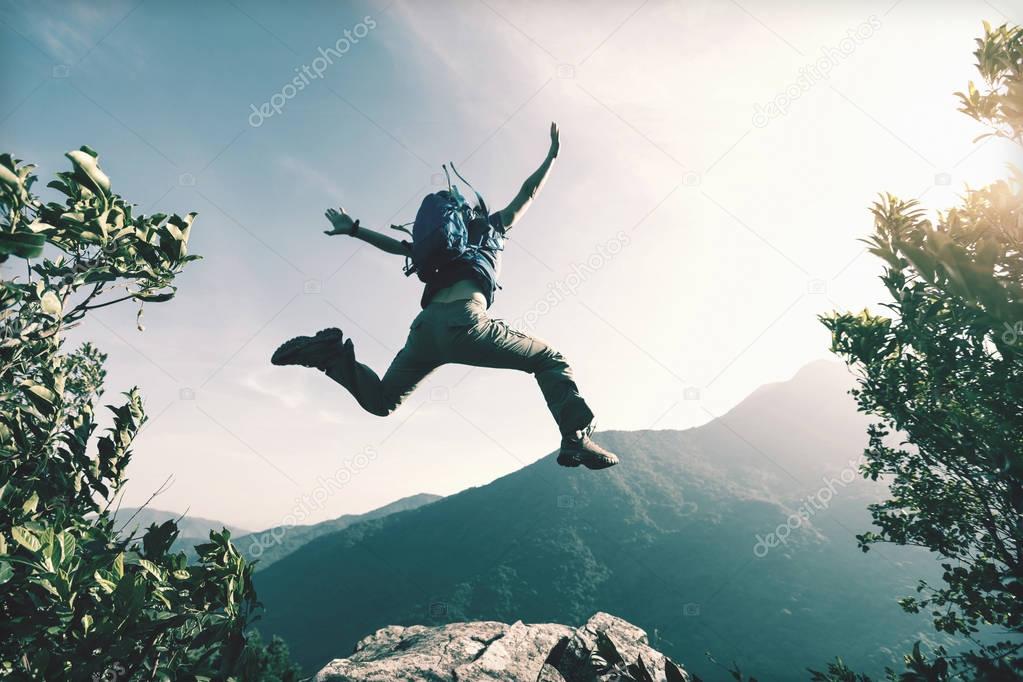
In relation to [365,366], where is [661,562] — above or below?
below

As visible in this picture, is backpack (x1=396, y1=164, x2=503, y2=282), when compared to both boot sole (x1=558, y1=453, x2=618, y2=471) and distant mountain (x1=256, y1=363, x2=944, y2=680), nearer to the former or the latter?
boot sole (x1=558, y1=453, x2=618, y2=471)

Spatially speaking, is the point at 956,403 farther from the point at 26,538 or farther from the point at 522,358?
the point at 26,538

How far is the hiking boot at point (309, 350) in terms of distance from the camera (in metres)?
3.36

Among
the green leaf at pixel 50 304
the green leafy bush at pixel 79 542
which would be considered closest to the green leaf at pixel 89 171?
the green leafy bush at pixel 79 542

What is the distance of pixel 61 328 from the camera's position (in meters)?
2.46

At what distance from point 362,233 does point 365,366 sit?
1065 millimetres

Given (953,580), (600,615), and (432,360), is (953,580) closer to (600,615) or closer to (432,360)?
(600,615)

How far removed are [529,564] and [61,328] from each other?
68.5 meters

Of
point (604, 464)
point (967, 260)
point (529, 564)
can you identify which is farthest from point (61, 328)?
point (529, 564)

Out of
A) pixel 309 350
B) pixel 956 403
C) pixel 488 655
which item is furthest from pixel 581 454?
pixel 956 403

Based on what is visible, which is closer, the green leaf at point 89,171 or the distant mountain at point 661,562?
the green leaf at point 89,171

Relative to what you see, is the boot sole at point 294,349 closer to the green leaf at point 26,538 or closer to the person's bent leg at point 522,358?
the person's bent leg at point 522,358

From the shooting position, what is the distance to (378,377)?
355 centimetres

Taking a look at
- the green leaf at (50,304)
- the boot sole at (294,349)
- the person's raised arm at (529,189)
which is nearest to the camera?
the green leaf at (50,304)
